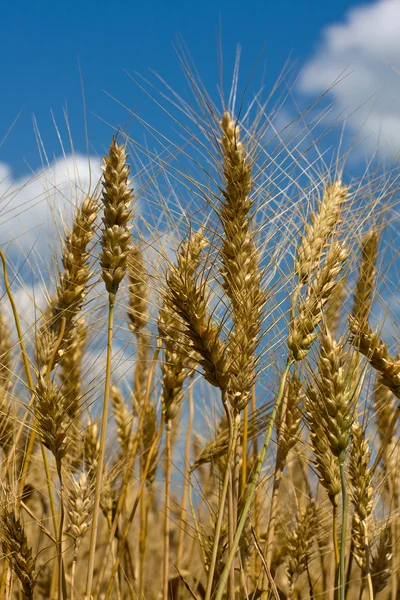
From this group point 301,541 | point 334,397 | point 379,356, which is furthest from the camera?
point 301,541

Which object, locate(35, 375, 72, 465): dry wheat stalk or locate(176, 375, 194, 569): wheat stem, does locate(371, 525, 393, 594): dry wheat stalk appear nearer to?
locate(176, 375, 194, 569): wheat stem

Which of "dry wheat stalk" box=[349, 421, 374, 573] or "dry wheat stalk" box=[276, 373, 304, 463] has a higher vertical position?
"dry wheat stalk" box=[276, 373, 304, 463]

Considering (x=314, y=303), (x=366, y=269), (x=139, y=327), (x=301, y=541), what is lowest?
(x=301, y=541)

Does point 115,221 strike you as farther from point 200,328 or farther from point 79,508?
point 79,508

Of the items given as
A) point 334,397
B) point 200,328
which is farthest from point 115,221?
point 334,397

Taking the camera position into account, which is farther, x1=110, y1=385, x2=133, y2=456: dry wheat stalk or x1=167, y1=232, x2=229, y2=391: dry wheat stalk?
x1=110, y1=385, x2=133, y2=456: dry wheat stalk

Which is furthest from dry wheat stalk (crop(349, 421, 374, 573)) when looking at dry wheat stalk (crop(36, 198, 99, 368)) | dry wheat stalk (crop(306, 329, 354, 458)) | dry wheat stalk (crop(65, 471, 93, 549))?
dry wheat stalk (crop(36, 198, 99, 368))

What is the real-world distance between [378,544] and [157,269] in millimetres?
1261

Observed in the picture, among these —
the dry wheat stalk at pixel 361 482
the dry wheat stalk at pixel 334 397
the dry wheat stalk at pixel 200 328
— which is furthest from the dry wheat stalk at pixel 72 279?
the dry wheat stalk at pixel 361 482

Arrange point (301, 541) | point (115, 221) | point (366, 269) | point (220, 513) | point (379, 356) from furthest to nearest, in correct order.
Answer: point (366, 269), point (301, 541), point (379, 356), point (115, 221), point (220, 513)

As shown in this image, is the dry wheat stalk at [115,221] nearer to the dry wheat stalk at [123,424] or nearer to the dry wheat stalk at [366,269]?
the dry wheat stalk at [366,269]

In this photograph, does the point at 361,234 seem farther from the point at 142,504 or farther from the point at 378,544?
the point at 142,504

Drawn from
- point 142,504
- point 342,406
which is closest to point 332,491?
point 342,406

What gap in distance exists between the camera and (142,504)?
2881mm
